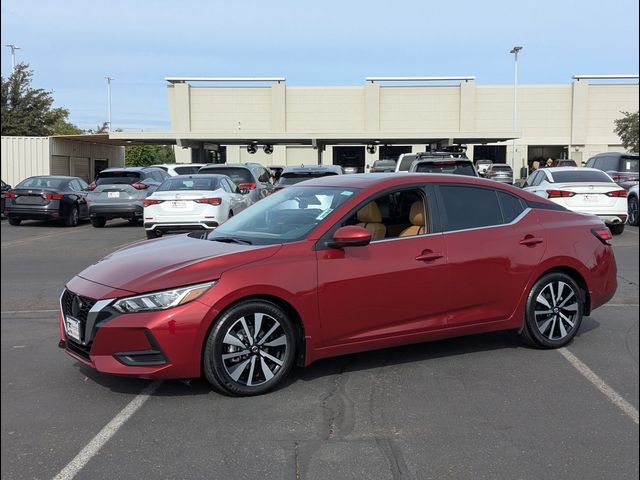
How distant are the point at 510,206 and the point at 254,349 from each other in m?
2.66

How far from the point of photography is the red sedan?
4.49m

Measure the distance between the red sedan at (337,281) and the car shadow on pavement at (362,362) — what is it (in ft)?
0.93

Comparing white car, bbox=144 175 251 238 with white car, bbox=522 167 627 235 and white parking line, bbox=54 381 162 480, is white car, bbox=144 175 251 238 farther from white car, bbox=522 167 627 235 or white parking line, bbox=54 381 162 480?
white parking line, bbox=54 381 162 480

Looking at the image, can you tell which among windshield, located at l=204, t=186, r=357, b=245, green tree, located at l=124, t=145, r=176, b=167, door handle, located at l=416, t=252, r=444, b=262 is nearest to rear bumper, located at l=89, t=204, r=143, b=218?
windshield, located at l=204, t=186, r=357, b=245

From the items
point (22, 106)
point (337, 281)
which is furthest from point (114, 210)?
point (22, 106)

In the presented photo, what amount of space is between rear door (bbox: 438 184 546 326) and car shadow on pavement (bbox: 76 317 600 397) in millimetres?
544

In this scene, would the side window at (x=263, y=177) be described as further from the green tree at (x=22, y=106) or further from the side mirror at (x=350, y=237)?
the green tree at (x=22, y=106)

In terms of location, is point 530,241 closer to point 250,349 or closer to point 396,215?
point 396,215

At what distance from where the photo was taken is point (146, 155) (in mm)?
67188

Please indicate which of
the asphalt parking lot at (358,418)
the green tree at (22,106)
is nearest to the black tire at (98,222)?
the asphalt parking lot at (358,418)

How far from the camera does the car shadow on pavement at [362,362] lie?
4922mm

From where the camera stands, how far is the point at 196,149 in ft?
122

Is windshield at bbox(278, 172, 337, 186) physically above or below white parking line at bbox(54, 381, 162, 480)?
above

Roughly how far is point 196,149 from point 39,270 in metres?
27.3
